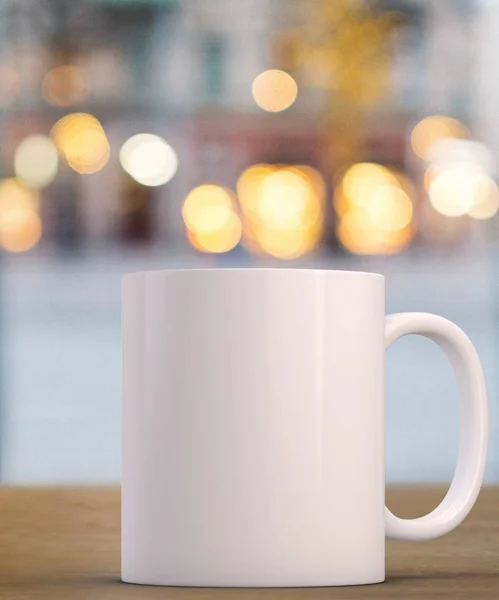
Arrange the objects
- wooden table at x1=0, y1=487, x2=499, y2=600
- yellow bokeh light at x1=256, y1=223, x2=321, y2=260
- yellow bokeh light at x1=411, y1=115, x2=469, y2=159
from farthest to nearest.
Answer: yellow bokeh light at x1=411, y1=115, x2=469, y2=159 → yellow bokeh light at x1=256, y1=223, x2=321, y2=260 → wooden table at x1=0, y1=487, x2=499, y2=600

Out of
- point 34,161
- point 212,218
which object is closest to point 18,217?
point 34,161

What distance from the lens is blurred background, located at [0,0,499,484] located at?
288 centimetres

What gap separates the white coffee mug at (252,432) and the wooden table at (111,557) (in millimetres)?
14

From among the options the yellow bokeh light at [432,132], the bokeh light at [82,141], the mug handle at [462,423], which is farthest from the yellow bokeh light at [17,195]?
the mug handle at [462,423]

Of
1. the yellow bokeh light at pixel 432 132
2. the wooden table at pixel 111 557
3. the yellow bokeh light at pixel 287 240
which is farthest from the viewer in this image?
the yellow bokeh light at pixel 432 132

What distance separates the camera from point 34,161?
9.65 ft

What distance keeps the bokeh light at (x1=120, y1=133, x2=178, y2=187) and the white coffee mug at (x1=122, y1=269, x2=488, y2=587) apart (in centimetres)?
251

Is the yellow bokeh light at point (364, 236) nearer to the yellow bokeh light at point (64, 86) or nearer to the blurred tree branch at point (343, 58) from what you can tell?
the blurred tree branch at point (343, 58)

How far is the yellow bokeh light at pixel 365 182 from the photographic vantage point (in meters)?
2.89

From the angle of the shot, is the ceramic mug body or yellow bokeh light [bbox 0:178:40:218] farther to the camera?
yellow bokeh light [bbox 0:178:40:218]

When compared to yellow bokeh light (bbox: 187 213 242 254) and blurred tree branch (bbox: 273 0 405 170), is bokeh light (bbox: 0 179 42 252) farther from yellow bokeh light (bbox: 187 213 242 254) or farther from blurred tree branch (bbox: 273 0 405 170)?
blurred tree branch (bbox: 273 0 405 170)

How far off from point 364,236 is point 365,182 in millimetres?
133

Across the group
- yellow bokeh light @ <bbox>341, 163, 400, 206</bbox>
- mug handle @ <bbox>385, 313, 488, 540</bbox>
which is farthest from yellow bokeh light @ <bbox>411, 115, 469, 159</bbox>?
mug handle @ <bbox>385, 313, 488, 540</bbox>

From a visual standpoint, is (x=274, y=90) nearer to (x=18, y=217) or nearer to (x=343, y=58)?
(x=343, y=58)
